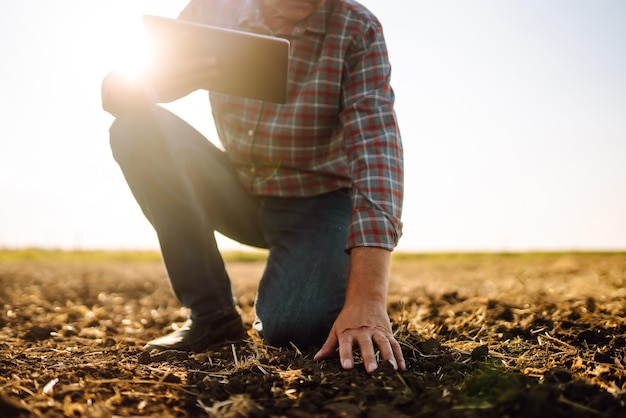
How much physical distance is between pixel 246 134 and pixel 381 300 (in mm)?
1343

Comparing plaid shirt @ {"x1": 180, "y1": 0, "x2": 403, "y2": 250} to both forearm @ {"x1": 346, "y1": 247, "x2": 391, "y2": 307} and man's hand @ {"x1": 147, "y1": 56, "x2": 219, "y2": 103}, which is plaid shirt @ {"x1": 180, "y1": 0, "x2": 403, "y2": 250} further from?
man's hand @ {"x1": 147, "y1": 56, "x2": 219, "y2": 103}

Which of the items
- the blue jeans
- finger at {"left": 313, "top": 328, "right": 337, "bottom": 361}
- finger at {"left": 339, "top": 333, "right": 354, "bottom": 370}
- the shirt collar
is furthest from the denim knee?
the shirt collar

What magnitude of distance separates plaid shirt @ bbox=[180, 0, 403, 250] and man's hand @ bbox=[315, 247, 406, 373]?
0.77 feet

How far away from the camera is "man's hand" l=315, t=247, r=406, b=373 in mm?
1885

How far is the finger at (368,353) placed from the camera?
1.82m

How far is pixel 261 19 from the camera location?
9.39ft

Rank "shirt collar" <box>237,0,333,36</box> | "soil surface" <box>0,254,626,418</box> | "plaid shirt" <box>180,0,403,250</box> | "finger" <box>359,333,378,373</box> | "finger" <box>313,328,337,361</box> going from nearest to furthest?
"soil surface" <box>0,254,626,418</box>
"finger" <box>359,333,378,373</box>
"finger" <box>313,328,337,361</box>
"plaid shirt" <box>180,0,403,250</box>
"shirt collar" <box>237,0,333,36</box>

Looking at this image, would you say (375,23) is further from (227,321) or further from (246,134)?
(227,321)

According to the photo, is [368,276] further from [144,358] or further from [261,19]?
[261,19]

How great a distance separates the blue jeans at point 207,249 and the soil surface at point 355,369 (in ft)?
0.60

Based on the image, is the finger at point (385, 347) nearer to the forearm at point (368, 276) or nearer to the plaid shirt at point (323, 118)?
the forearm at point (368, 276)

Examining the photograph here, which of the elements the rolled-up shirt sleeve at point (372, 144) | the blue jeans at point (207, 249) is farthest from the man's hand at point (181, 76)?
the rolled-up shirt sleeve at point (372, 144)

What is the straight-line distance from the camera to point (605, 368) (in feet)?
6.19

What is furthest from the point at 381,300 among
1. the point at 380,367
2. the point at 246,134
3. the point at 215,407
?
the point at 246,134
